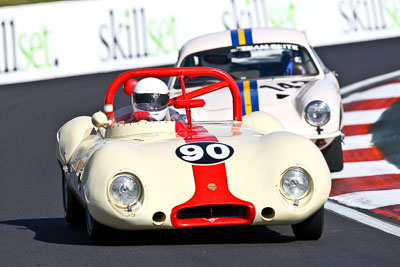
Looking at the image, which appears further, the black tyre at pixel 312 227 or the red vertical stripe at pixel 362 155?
the red vertical stripe at pixel 362 155

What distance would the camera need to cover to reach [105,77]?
17.5m

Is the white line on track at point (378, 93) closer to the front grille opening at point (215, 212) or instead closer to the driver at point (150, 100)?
the driver at point (150, 100)

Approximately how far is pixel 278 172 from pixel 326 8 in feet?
44.5

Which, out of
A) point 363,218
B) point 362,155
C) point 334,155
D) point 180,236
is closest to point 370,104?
point 362,155

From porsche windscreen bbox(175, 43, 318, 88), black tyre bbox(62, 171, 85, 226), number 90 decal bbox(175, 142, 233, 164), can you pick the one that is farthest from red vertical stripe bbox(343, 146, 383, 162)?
number 90 decal bbox(175, 142, 233, 164)

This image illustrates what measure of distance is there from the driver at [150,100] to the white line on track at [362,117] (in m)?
4.94

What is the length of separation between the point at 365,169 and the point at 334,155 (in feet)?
1.01

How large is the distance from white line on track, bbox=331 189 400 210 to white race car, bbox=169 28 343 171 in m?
1.22

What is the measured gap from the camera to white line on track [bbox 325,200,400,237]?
6.43m

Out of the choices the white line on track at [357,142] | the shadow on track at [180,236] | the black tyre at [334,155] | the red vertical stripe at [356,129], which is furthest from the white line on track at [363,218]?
the red vertical stripe at [356,129]

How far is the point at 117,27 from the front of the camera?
18.1m

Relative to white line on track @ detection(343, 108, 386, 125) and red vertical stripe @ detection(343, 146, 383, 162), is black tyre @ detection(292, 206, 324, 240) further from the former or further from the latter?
white line on track @ detection(343, 108, 386, 125)

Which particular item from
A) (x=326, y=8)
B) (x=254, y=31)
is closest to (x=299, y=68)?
(x=254, y=31)

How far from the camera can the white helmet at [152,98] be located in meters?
7.10
